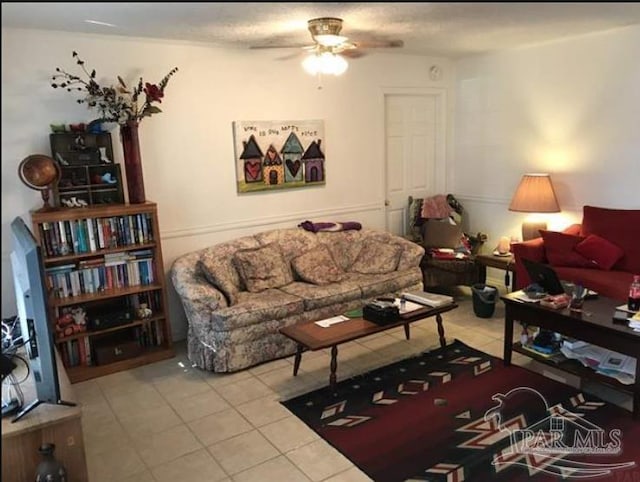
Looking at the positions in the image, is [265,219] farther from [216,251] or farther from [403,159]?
[403,159]

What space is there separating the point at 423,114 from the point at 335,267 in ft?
Result: 7.45

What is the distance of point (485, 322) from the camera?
174 inches

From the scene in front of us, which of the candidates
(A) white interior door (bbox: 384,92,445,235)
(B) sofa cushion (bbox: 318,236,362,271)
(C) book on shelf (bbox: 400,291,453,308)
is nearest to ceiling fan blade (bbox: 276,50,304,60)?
(A) white interior door (bbox: 384,92,445,235)

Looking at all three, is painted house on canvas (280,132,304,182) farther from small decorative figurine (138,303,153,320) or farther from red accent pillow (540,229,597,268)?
red accent pillow (540,229,597,268)

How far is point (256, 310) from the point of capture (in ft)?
11.9

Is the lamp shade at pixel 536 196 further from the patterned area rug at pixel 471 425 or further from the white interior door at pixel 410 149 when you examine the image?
the patterned area rug at pixel 471 425

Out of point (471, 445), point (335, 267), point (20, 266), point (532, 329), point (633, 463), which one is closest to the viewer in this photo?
point (20, 266)

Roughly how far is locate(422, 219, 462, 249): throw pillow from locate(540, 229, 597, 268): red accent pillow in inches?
43.2

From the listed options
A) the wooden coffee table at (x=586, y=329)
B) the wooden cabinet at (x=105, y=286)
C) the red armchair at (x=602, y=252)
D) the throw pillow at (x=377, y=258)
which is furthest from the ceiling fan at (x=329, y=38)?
the red armchair at (x=602, y=252)

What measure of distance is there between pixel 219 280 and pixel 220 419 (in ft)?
3.67

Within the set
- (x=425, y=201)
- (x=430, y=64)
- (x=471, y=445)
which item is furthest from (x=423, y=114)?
(x=471, y=445)

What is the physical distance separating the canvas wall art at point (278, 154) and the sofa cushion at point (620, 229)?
242 centimetres

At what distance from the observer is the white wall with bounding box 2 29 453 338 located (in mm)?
3600

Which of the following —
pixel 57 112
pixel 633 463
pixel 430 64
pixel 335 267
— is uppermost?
pixel 430 64
